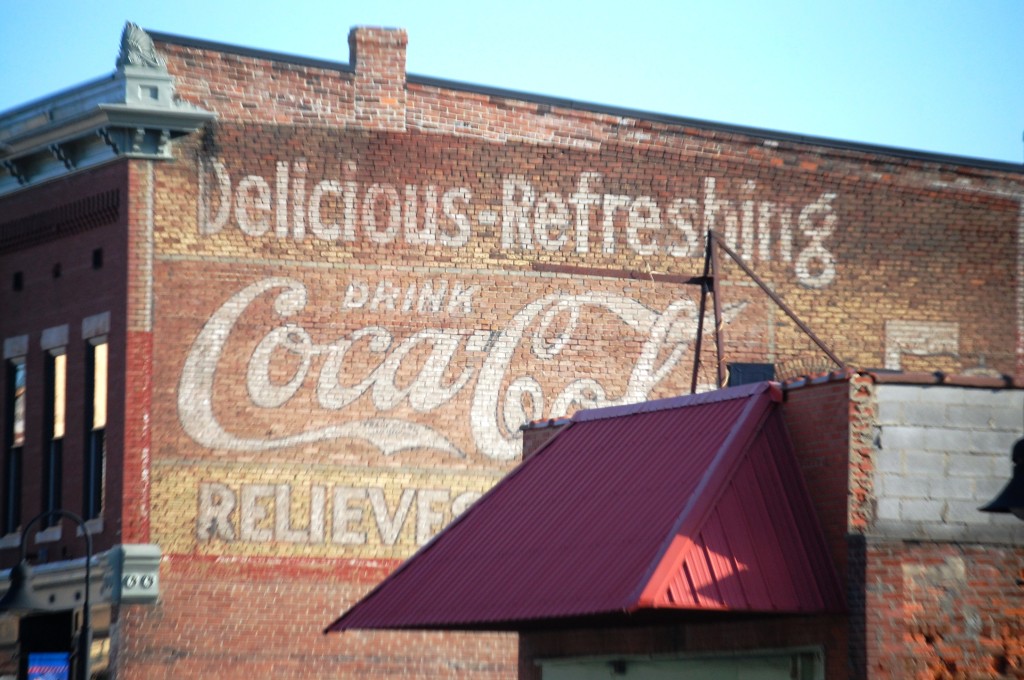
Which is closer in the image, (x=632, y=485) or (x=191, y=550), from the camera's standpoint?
(x=632, y=485)

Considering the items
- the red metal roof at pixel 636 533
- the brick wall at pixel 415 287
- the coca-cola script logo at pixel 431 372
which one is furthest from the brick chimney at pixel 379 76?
the red metal roof at pixel 636 533

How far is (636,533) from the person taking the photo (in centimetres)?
1688

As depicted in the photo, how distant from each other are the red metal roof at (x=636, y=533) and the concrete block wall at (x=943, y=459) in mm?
822

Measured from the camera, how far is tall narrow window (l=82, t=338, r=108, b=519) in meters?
28.9

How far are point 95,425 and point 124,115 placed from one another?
16.4 feet

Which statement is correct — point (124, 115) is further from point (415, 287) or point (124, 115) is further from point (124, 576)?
point (124, 576)

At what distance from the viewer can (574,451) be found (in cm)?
1984

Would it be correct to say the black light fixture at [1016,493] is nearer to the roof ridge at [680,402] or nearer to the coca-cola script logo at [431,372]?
the roof ridge at [680,402]

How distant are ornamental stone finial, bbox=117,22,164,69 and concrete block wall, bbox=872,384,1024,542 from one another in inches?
611

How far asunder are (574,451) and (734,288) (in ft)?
35.4

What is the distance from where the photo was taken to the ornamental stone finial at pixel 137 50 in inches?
1115

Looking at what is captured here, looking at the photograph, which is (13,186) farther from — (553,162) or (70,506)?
(553,162)

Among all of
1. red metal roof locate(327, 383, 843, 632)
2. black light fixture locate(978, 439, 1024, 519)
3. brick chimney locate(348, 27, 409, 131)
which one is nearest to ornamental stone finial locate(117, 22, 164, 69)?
brick chimney locate(348, 27, 409, 131)

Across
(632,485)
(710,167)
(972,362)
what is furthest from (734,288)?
(632,485)
